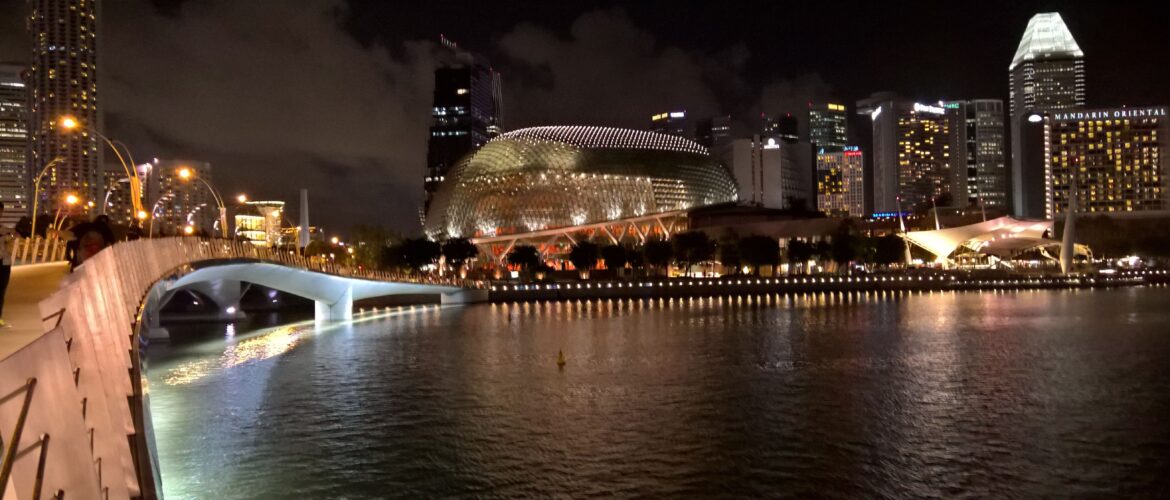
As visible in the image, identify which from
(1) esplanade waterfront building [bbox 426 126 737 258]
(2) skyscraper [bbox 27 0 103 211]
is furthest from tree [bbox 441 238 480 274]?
(2) skyscraper [bbox 27 0 103 211]

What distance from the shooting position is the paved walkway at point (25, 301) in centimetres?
789

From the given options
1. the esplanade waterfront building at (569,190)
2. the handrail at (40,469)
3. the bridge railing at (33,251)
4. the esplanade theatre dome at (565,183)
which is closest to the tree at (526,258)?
the esplanade waterfront building at (569,190)

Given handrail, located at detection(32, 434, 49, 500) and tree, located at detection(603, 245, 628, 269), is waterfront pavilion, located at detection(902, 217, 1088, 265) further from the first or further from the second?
Result: handrail, located at detection(32, 434, 49, 500)

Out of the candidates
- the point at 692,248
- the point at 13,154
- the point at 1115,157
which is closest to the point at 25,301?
the point at 692,248

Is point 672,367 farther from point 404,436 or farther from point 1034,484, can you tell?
point 1034,484

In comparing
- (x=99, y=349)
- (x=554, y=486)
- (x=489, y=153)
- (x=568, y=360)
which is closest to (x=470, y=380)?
(x=568, y=360)

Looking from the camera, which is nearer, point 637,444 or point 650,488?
point 650,488

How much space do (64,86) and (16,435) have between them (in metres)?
169

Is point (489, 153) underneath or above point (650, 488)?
above

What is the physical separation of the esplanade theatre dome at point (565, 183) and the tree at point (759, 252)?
81.8 feet

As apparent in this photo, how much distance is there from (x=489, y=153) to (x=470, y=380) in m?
95.1

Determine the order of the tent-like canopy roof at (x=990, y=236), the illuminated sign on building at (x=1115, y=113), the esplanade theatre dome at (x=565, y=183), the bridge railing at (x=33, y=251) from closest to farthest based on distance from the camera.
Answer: the bridge railing at (x=33, y=251) < the tent-like canopy roof at (x=990, y=236) < the esplanade theatre dome at (x=565, y=183) < the illuminated sign on building at (x=1115, y=113)

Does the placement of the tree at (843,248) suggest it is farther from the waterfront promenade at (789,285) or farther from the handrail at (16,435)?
the handrail at (16,435)

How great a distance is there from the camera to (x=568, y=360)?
98.8ft
